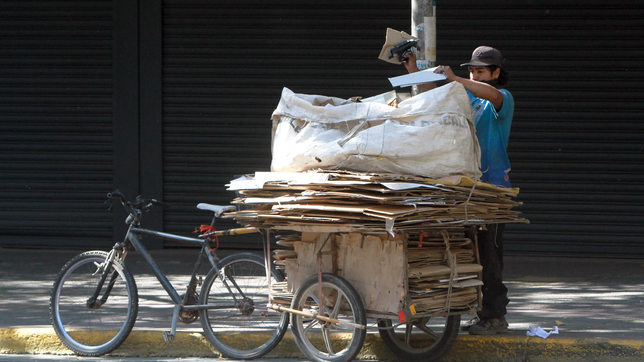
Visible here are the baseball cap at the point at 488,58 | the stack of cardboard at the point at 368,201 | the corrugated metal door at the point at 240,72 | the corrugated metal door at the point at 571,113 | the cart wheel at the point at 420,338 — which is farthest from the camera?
the corrugated metal door at the point at 240,72

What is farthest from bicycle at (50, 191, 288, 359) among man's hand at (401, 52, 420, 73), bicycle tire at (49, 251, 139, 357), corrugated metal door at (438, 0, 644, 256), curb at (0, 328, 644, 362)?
corrugated metal door at (438, 0, 644, 256)

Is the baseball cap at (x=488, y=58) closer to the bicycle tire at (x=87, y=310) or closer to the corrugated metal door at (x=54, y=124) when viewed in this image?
the bicycle tire at (x=87, y=310)

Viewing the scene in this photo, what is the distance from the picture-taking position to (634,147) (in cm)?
864

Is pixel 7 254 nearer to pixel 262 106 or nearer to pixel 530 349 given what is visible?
pixel 262 106

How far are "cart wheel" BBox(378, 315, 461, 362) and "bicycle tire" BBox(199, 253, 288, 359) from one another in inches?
29.5

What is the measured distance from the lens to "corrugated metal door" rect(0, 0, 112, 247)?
9562 mm

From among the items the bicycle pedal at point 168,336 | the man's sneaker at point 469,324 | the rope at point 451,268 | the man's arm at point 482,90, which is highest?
the man's arm at point 482,90

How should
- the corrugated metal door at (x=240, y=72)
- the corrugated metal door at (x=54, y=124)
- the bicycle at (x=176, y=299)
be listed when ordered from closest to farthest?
the bicycle at (x=176, y=299) → the corrugated metal door at (x=240, y=72) → the corrugated metal door at (x=54, y=124)

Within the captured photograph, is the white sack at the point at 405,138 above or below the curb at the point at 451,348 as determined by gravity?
above

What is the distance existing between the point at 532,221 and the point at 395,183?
5.16m

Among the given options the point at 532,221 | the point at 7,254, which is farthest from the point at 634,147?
the point at 7,254

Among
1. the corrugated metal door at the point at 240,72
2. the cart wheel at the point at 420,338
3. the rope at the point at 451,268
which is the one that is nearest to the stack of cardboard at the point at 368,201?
the rope at the point at 451,268

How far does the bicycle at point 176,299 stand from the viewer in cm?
519

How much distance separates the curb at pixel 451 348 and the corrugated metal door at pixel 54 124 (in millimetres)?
4150
